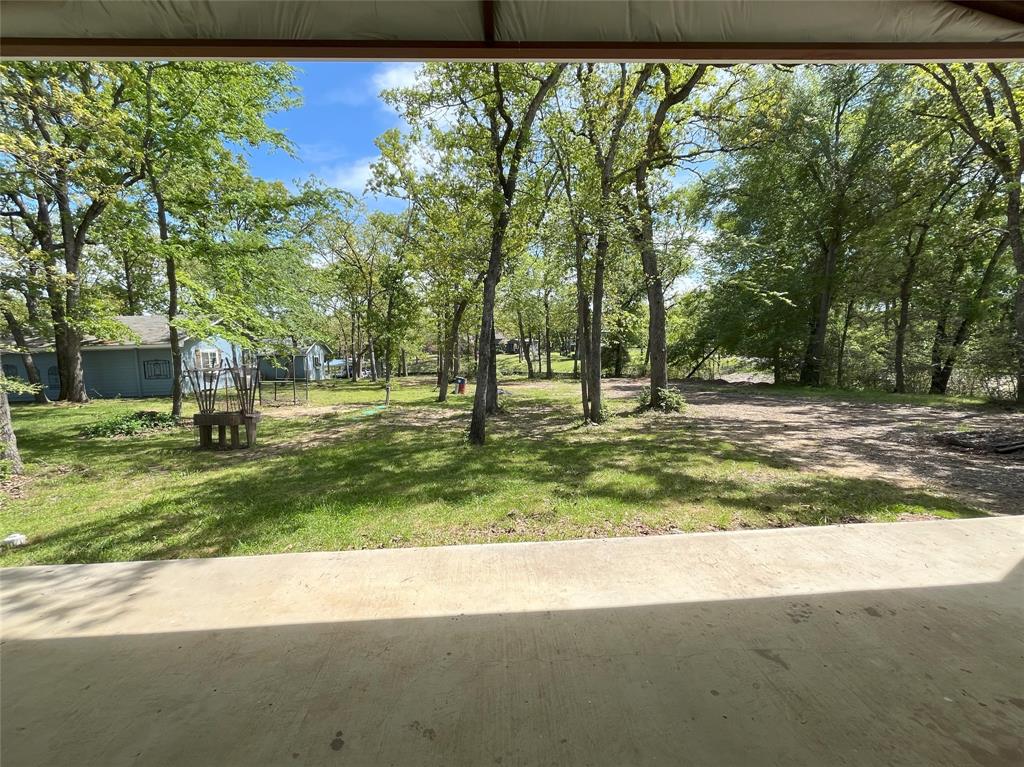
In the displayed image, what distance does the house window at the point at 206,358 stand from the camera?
24.1 m

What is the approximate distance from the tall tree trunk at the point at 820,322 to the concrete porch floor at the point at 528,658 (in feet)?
61.4

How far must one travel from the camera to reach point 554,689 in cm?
199

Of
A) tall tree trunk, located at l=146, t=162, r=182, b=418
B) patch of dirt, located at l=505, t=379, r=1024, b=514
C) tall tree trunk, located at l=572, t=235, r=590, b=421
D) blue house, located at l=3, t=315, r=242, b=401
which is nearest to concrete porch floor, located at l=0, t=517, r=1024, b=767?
patch of dirt, located at l=505, t=379, r=1024, b=514

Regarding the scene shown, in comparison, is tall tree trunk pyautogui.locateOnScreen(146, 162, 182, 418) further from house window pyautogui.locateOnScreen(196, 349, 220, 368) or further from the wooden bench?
house window pyautogui.locateOnScreen(196, 349, 220, 368)

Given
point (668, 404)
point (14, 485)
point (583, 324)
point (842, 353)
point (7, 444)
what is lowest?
point (14, 485)

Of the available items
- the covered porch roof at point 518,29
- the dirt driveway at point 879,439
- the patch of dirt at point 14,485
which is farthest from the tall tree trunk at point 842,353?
the patch of dirt at point 14,485

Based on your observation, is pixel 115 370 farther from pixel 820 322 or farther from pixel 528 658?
pixel 820 322

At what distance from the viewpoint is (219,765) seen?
1.64m

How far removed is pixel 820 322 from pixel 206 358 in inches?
1201

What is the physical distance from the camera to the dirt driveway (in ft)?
18.1

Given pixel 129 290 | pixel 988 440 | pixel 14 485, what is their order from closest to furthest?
pixel 14 485, pixel 988 440, pixel 129 290

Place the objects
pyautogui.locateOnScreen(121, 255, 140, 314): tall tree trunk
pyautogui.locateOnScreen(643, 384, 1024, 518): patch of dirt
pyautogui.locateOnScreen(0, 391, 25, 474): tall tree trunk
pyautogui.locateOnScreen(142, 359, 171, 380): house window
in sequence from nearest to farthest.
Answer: pyautogui.locateOnScreen(643, 384, 1024, 518): patch of dirt
pyautogui.locateOnScreen(0, 391, 25, 474): tall tree trunk
pyautogui.locateOnScreen(142, 359, 171, 380): house window
pyautogui.locateOnScreen(121, 255, 140, 314): tall tree trunk

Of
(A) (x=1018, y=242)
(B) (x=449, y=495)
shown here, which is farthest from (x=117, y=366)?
(A) (x=1018, y=242)

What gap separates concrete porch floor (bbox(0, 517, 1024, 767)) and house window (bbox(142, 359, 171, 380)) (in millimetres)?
22231
